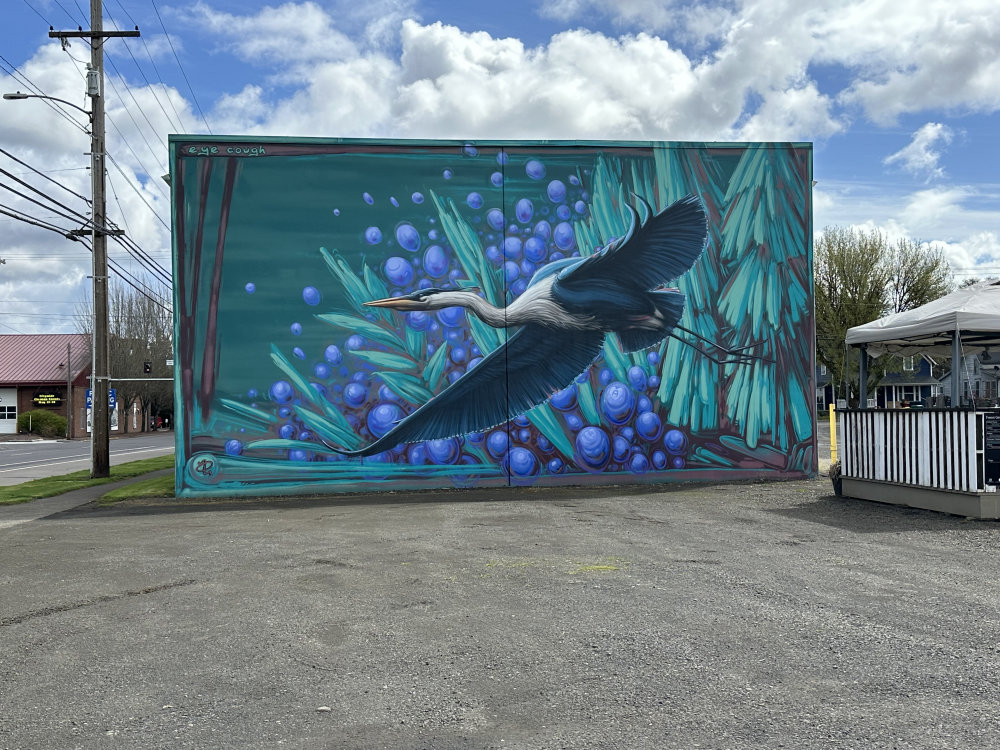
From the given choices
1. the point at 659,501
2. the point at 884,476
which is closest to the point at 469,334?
the point at 659,501

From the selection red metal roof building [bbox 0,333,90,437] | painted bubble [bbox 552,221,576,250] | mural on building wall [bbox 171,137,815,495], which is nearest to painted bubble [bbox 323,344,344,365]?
mural on building wall [bbox 171,137,815,495]

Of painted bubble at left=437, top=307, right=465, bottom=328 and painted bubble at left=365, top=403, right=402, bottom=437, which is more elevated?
painted bubble at left=437, top=307, right=465, bottom=328

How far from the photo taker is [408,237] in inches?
632

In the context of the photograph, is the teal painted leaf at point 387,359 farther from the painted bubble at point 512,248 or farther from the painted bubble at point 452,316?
the painted bubble at point 512,248

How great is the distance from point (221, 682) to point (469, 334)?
11587mm

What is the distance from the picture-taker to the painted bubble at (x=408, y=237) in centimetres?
1603

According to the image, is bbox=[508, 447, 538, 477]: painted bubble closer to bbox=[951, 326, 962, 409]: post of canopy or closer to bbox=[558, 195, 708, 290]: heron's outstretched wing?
bbox=[558, 195, 708, 290]: heron's outstretched wing

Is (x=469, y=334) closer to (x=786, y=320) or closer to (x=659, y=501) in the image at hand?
(x=659, y=501)

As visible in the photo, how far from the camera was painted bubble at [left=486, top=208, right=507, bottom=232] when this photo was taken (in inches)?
637

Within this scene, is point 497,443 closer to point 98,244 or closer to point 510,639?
point 510,639

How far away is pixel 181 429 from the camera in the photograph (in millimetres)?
15562

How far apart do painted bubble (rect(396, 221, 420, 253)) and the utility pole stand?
9.29 metres

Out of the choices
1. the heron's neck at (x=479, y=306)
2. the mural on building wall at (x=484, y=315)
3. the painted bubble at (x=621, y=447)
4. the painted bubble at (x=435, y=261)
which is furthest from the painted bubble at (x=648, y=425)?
the painted bubble at (x=435, y=261)

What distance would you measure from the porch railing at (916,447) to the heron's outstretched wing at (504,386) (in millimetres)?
4993
